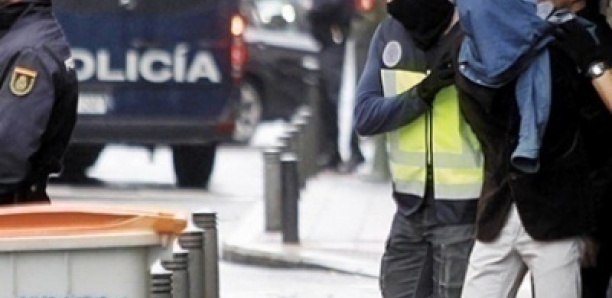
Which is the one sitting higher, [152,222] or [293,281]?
[152,222]

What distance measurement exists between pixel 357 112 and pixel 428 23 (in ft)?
1.62

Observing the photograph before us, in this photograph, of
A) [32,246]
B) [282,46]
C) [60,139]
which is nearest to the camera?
[32,246]

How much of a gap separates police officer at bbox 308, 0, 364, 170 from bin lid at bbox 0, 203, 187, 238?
13.8m

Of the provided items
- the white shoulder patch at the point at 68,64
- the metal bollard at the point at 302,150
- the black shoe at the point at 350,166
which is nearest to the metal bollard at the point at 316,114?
the black shoe at the point at 350,166

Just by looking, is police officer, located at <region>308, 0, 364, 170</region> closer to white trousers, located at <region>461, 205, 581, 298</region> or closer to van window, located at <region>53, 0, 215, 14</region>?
van window, located at <region>53, 0, 215, 14</region>

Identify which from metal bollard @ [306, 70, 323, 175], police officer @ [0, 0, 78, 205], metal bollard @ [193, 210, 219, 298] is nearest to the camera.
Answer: police officer @ [0, 0, 78, 205]

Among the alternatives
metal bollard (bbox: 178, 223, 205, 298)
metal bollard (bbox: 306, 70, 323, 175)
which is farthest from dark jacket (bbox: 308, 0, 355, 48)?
metal bollard (bbox: 178, 223, 205, 298)

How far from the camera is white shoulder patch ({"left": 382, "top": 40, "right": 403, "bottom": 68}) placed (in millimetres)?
7355

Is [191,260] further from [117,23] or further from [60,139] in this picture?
[117,23]

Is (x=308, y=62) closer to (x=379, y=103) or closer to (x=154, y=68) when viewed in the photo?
(x=154, y=68)

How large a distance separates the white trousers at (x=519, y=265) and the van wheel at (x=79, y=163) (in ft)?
43.1

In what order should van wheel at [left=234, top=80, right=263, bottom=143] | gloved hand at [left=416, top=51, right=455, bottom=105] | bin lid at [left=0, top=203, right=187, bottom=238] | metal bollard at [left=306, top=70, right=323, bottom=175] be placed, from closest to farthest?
bin lid at [left=0, top=203, right=187, bottom=238] → gloved hand at [left=416, top=51, right=455, bottom=105] → metal bollard at [left=306, top=70, right=323, bottom=175] → van wheel at [left=234, top=80, right=263, bottom=143]

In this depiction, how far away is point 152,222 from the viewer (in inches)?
244

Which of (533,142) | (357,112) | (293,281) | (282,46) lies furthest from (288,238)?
(282,46)
